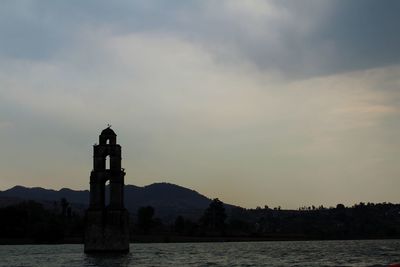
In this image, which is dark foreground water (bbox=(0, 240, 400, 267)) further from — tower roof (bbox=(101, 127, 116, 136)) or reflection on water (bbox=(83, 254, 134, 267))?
tower roof (bbox=(101, 127, 116, 136))

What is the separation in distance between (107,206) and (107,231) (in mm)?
5561

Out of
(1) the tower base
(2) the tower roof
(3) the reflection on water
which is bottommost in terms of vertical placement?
(3) the reflection on water

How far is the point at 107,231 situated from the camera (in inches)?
4003

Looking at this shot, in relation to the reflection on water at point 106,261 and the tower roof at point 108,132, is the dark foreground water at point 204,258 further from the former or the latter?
the tower roof at point 108,132

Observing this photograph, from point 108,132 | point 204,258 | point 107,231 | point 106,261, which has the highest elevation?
point 108,132

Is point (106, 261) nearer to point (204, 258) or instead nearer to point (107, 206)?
point (204, 258)

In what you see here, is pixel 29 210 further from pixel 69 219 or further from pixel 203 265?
pixel 203 265

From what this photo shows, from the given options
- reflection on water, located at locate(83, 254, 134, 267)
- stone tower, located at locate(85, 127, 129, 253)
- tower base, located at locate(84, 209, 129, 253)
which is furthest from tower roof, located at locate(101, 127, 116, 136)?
reflection on water, located at locate(83, 254, 134, 267)

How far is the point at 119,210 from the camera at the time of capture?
104 meters

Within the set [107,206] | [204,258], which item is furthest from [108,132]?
[204,258]

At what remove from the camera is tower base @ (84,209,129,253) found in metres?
101

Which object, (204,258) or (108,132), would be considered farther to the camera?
(108,132)

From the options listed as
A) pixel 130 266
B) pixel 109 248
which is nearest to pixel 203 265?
pixel 130 266

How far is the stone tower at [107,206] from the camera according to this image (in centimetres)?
10131
